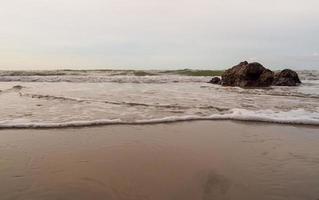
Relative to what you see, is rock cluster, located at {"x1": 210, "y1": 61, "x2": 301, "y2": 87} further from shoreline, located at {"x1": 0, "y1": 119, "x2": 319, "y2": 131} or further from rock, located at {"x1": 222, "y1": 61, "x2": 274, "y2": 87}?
shoreline, located at {"x1": 0, "y1": 119, "x2": 319, "y2": 131}

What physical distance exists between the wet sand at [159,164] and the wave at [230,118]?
0.46 metres

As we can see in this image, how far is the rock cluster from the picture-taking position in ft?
78.4

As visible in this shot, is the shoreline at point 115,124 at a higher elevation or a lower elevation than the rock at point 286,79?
lower

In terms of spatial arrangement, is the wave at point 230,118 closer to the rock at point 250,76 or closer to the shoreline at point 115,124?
the shoreline at point 115,124

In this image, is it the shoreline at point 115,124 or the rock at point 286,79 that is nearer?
the shoreline at point 115,124

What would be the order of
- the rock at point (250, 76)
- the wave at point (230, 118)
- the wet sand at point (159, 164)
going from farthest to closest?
the rock at point (250, 76), the wave at point (230, 118), the wet sand at point (159, 164)

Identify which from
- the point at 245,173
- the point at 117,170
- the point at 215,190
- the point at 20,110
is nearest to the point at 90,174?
the point at 117,170

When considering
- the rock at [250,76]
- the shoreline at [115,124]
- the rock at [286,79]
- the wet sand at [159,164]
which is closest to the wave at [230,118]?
the shoreline at [115,124]

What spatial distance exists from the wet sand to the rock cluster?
16571 mm

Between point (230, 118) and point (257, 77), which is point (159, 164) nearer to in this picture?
point (230, 118)

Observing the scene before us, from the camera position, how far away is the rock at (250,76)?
23891 mm

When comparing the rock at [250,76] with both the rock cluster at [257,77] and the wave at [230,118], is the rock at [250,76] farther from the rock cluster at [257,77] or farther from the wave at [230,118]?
the wave at [230,118]

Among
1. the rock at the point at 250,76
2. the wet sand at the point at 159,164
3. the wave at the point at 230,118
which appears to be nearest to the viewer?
the wet sand at the point at 159,164

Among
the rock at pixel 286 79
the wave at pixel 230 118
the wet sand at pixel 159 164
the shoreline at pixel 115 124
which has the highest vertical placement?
the rock at pixel 286 79
